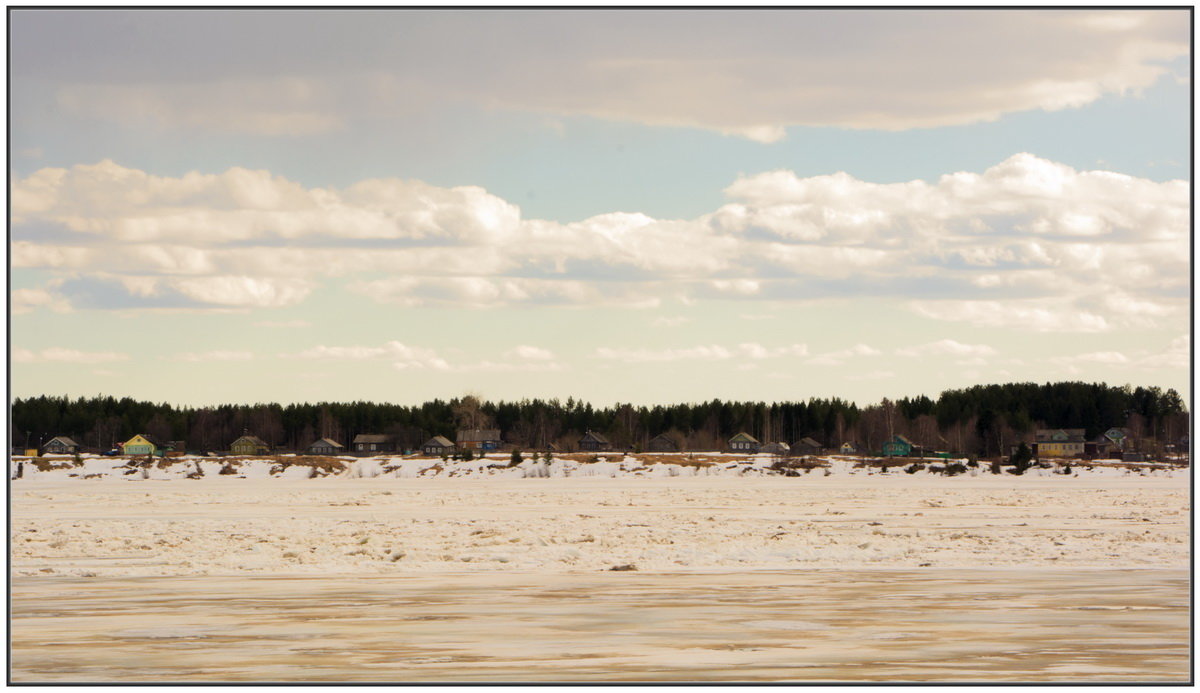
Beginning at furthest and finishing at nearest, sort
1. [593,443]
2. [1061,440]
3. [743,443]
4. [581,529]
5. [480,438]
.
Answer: [743,443]
[480,438]
[593,443]
[1061,440]
[581,529]

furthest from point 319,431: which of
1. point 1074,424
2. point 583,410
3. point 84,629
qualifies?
point 84,629

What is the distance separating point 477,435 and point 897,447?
4317cm

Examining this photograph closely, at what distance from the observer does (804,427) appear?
14750 cm

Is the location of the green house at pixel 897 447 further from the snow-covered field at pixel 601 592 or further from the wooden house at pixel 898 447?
the snow-covered field at pixel 601 592

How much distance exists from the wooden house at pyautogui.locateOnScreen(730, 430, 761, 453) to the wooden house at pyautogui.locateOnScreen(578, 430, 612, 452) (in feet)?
45.5

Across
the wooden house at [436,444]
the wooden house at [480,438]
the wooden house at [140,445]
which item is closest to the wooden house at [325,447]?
the wooden house at [436,444]

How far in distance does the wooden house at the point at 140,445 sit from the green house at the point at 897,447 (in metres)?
65.8

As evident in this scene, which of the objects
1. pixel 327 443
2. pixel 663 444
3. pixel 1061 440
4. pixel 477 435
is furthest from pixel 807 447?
pixel 327 443

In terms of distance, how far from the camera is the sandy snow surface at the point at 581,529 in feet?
62.8

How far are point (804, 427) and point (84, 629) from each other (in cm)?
13742

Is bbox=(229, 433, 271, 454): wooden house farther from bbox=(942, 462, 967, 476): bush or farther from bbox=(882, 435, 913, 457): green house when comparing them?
bbox=(942, 462, 967, 476): bush

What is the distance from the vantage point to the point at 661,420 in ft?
479

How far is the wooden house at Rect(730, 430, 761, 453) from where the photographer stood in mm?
135750

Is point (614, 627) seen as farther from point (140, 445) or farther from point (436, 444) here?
point (436, 444)
